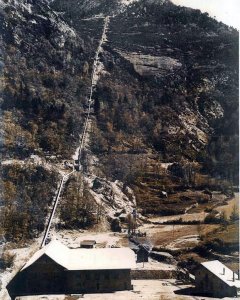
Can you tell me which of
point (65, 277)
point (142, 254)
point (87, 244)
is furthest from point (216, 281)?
point (87, 244)

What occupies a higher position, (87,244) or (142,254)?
(87,244)

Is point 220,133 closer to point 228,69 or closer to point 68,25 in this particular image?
point 228,69

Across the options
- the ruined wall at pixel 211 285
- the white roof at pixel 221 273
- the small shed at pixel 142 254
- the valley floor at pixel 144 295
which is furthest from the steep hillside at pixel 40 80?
the white roof at pixel 221 273

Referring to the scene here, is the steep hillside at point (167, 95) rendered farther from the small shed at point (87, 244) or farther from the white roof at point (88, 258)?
the white roof at point (88, 258)

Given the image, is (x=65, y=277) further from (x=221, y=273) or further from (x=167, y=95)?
(x=167, y=95)

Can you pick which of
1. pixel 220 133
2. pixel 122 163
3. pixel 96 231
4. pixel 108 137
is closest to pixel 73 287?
pixel 96 231
